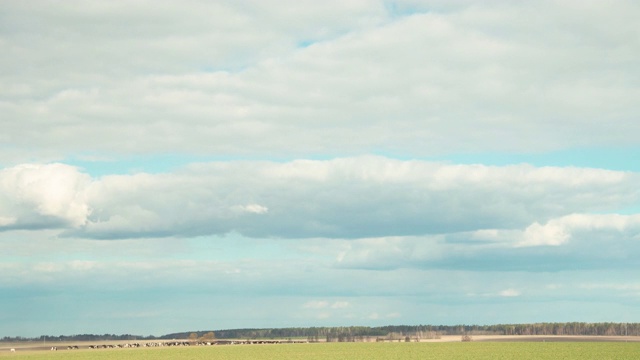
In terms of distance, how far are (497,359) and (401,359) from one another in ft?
52.1

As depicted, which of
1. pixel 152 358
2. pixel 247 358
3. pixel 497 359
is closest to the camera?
pixel 497 359

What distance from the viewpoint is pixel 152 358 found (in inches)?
5733

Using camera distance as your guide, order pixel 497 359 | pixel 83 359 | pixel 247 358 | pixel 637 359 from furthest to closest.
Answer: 1. pixel 83 359
2. pixel 247 358
3. pixel 497 359
4. pixel 637 359

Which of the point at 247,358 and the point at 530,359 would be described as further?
the point at 247,358

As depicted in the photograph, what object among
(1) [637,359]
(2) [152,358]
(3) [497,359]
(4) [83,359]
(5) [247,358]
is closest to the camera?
(1) [637,359]

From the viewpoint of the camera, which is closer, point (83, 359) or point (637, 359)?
point (637, 359)

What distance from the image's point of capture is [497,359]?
126312 mm

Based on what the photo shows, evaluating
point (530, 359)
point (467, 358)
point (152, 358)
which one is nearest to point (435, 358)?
point (467, 358)

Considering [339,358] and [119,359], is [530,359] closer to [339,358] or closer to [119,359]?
[339,358]

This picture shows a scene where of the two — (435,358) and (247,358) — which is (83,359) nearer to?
(247,358)

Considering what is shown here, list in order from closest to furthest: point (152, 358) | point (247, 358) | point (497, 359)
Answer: point (497, 359) → point (247, 358) → point (152, 358)

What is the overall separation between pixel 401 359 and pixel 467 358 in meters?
12.7

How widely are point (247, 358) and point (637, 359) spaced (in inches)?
2466

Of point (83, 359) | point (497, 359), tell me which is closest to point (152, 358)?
point (83, 359)
